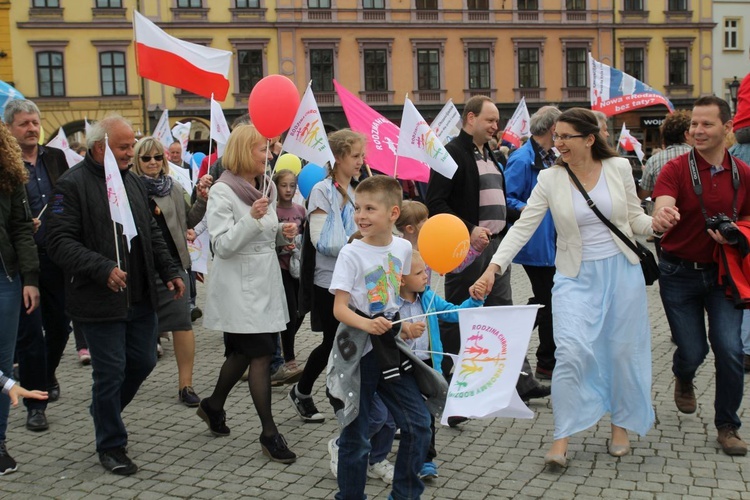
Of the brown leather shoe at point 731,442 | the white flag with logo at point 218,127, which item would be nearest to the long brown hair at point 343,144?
the brown leather shoe at point 731,442

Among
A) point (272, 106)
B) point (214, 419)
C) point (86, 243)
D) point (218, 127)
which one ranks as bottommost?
point (214, 419)

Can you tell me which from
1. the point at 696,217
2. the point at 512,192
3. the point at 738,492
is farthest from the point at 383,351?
the point at 512,192

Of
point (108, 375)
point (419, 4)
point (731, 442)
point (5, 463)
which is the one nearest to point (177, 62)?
point (108, 375)

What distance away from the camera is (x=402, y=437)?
157 inches

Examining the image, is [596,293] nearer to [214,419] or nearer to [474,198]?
[474,198]

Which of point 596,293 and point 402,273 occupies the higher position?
point 402,273

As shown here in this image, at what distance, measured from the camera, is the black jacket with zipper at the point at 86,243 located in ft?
15.6

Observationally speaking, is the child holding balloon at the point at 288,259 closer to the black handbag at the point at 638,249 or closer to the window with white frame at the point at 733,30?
the black handbag at the point at 638,249

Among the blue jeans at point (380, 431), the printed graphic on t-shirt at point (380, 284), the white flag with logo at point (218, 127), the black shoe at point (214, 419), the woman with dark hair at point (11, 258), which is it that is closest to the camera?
the printed graphic on t-shirt at point (380, 284)

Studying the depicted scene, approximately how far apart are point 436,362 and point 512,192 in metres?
2.67

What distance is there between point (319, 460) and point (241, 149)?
1.91 m

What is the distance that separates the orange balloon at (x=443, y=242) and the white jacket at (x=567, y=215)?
26.6 inches

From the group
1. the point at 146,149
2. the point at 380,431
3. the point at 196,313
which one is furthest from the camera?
the point at 196,313

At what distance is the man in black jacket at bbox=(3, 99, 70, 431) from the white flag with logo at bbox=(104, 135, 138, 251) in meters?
1.10
